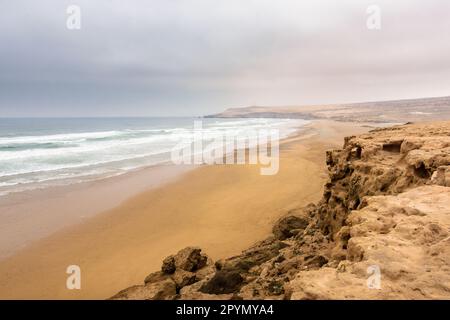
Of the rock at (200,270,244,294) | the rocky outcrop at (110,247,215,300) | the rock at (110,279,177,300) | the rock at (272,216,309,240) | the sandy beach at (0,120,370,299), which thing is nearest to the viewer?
the rock at (200,270,244,294)

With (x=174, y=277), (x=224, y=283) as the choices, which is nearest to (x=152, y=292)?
(x=174, y=277)

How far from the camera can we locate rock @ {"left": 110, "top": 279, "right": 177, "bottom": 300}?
6.12m

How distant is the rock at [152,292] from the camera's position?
20.1 ft

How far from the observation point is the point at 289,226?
8703 mm

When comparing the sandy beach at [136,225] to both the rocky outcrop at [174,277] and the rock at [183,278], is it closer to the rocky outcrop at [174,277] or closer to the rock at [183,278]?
the rocky outcrop at [174,277]

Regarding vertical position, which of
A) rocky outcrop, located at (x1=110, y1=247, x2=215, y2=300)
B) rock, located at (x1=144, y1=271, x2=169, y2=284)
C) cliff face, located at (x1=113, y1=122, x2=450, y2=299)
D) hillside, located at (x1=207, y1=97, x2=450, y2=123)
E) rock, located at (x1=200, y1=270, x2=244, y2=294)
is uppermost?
hillside, located at (x1=207, y1=97, x2=450, y2=123)

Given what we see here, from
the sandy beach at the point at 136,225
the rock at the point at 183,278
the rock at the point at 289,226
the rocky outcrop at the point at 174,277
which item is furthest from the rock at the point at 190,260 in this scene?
the rock at the point at 289,226

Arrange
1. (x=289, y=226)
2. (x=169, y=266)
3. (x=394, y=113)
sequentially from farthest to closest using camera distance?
1. (x=394, y=113)
2. (x=289, y=226)
3. (x=169, y=266)

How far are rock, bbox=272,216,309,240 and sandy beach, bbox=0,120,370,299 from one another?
0.89 meters

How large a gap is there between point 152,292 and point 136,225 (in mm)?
5046

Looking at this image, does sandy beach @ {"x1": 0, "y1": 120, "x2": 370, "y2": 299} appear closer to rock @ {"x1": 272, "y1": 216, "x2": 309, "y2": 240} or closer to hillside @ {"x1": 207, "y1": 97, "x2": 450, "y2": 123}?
rock @ {"x1": 272, "y1": 216, "x2": 309, "y2": 240}

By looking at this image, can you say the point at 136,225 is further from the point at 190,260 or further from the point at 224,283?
the point at 224,283

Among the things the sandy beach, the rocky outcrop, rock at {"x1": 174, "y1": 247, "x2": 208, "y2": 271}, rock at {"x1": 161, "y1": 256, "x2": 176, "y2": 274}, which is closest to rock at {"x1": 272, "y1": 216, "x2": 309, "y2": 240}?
the sandy beach
